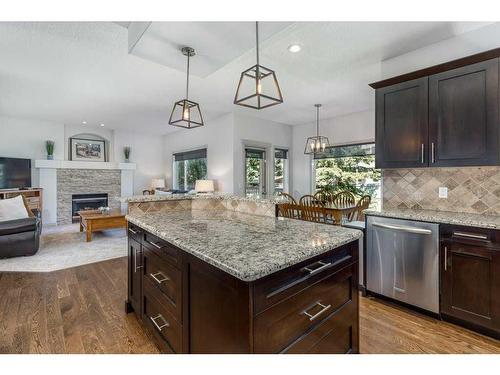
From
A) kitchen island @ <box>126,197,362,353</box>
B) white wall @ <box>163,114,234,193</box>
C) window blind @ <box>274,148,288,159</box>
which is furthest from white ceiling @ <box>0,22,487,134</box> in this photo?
kitchen island @ <box>126,197,362,353</box>

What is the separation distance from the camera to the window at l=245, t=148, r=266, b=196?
19.8ft

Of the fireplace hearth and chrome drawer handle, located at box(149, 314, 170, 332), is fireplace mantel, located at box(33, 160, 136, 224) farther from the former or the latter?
chrome drawer handle, located at box(149, 314, 170, 332)

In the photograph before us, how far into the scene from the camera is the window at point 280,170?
662 centimetres

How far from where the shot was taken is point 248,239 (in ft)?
4.74

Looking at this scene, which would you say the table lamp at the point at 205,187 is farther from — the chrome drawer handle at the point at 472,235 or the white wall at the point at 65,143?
the chrome drawer handle at the point at 472,235

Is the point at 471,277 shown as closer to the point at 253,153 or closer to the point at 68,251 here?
the point at 253,153

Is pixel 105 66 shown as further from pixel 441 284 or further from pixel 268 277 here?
pixel 441 284

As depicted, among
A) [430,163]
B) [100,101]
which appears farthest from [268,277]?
[100,101]

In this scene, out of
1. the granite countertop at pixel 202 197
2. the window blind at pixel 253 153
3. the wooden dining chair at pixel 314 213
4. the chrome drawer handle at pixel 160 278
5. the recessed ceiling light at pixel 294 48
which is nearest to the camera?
the chrome drawer handle at pixel 160 278

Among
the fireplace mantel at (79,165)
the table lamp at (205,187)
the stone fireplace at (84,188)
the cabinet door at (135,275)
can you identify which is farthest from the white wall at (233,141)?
the cabinet door at (135,275)

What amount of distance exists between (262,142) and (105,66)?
3559 millimetres

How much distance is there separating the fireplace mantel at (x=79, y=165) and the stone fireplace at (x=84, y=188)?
4.5 inches

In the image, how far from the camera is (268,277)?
1053 mm

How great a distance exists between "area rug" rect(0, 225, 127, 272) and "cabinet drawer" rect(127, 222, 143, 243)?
6.98ft
